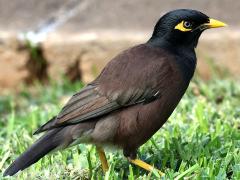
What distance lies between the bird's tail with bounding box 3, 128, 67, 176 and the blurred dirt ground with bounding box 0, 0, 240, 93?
11.9 feet

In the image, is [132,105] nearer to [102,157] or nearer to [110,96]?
[110,96]

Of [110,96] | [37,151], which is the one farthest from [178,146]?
[37,151]

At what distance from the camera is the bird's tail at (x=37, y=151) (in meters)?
4.94

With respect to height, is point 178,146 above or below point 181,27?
below

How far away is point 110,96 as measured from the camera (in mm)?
5215

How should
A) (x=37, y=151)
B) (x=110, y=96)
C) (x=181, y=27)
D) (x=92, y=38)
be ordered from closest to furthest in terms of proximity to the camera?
(x=37, y=151) < (x=110, y=96) < (x=181, y=27) < (x=92, y=38)

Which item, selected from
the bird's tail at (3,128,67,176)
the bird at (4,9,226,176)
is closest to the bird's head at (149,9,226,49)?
the bird at (4,9,226,176)

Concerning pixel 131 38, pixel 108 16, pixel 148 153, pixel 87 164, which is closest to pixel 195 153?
pixel 148 153

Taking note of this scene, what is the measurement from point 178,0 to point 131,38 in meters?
0.92

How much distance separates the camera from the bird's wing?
17.0 ft

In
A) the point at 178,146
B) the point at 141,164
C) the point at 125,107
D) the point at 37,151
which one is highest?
the point at 125,107

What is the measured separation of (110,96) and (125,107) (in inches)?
5.2

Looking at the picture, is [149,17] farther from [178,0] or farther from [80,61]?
[80,61]

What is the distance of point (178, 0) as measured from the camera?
917 centimetres
